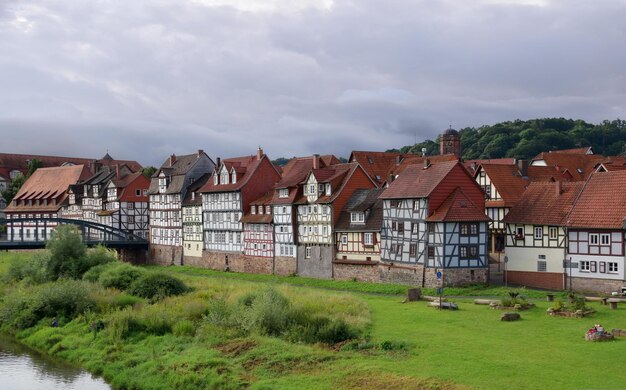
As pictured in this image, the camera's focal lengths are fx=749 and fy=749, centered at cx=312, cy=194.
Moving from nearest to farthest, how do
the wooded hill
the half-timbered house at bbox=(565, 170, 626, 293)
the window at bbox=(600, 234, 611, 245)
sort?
the half-timbered house at bbox=(565, 170, 626, 293), the window at bbox=(600, 234, 611, 245), the wooded hill

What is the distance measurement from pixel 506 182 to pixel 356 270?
15727 mm

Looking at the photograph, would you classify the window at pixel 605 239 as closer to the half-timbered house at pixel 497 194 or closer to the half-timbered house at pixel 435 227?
the half-timbered house at pixel 435 227

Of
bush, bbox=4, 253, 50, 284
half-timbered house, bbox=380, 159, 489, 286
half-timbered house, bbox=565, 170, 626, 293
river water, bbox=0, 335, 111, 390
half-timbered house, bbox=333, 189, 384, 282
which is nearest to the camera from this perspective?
river water, bbox=0, 335, 111, 390

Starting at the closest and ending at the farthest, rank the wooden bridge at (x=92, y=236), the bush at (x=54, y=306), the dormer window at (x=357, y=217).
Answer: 1. the bush at (x=54, y=306)
2. the dormer window at (x=357, y=217)
3. the wooden bridge at (x=92, y=236)

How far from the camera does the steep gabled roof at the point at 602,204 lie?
47.9m

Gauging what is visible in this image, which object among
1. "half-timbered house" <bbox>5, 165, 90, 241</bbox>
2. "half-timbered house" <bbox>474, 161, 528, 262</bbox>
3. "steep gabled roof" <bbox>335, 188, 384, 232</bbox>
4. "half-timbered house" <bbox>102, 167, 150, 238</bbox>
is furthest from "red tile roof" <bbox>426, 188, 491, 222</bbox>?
"half-timbered house" <bbox>5, 165, 90, 241</bbox>

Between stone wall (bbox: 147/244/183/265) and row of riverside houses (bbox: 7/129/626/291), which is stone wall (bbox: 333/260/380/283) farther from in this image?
stone wall (bbox: 147/244/183/265)

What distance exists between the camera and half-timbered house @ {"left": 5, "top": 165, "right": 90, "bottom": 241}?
110938 mm

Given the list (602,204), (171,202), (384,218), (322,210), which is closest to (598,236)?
(602,204)

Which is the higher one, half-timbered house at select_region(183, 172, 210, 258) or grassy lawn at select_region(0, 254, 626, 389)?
half-timbered house at select_region(183, 172, 210, 258)

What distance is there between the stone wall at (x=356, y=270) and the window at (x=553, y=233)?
13.2 metres

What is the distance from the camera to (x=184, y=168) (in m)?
87.1

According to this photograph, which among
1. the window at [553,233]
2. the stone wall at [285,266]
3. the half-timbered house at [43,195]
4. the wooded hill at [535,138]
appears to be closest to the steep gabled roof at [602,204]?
the window at [553,233]

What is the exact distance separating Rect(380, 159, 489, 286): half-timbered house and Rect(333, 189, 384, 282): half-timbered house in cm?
170
